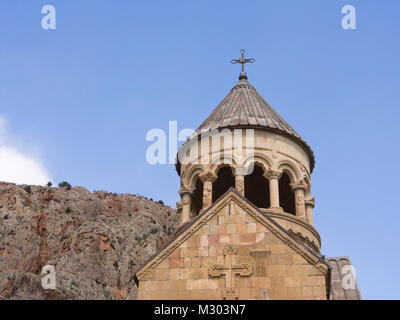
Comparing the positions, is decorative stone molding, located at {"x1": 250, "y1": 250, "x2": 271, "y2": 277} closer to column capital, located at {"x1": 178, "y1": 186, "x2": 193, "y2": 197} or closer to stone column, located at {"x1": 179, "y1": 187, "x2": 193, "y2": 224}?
stone column, located at {"x1": 179, "y1": 187, "x2": 193, "y2": 224}

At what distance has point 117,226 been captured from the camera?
51.6 m

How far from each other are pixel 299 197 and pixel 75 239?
37.7m

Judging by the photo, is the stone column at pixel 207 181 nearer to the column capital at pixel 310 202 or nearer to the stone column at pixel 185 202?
the stone column at pixel 185 202

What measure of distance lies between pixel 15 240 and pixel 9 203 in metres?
6.68

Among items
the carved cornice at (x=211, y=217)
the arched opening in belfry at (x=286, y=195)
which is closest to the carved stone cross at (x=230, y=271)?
the carved cornice at (x=211, y=217)

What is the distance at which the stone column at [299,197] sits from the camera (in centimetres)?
1368

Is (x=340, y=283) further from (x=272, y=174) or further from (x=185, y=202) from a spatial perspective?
(x=185, y=202)

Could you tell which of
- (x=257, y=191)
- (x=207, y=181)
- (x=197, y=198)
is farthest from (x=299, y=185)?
(x=197, y=198)

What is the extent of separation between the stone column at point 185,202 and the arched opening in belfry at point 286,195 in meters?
2.89

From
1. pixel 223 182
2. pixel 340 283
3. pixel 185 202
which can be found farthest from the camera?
pixel 223 182

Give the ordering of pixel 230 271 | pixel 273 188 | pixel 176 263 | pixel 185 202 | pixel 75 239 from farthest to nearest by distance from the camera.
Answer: pixel 75 239
pixel 185 202
pixel 273 188
pixel 176 263
pixel 230 271

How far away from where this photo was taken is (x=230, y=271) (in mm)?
8094

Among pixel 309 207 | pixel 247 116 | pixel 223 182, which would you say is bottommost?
pixel 309 207
